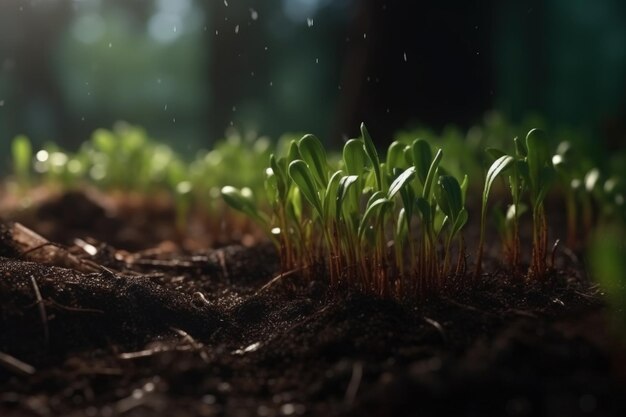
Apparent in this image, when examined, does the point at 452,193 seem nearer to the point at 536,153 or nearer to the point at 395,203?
the point at 395,203

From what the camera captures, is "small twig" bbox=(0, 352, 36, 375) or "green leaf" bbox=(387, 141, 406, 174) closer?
"small twig" bbox=(0, 352, 36, 375)

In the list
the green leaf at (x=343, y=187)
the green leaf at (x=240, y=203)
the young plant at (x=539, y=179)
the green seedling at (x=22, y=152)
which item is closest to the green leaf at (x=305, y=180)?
the green leaf at (x=343, y=187)

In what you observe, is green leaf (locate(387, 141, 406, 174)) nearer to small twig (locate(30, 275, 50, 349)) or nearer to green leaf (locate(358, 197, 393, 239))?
green leaf (locate(358, 197, 393, 239))

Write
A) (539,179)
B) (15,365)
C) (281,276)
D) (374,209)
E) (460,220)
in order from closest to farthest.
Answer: (15,365) < (374,209) < (460,220) < (539,179) < (281,276)

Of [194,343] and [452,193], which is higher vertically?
[452,193]

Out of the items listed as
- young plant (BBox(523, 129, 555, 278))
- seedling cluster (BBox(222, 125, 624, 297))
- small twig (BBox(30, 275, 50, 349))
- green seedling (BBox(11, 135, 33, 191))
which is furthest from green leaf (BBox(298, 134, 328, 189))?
green seedling (BBox(11, 135, 33, 191))

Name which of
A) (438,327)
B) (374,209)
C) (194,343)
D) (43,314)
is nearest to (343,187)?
(374,209)
